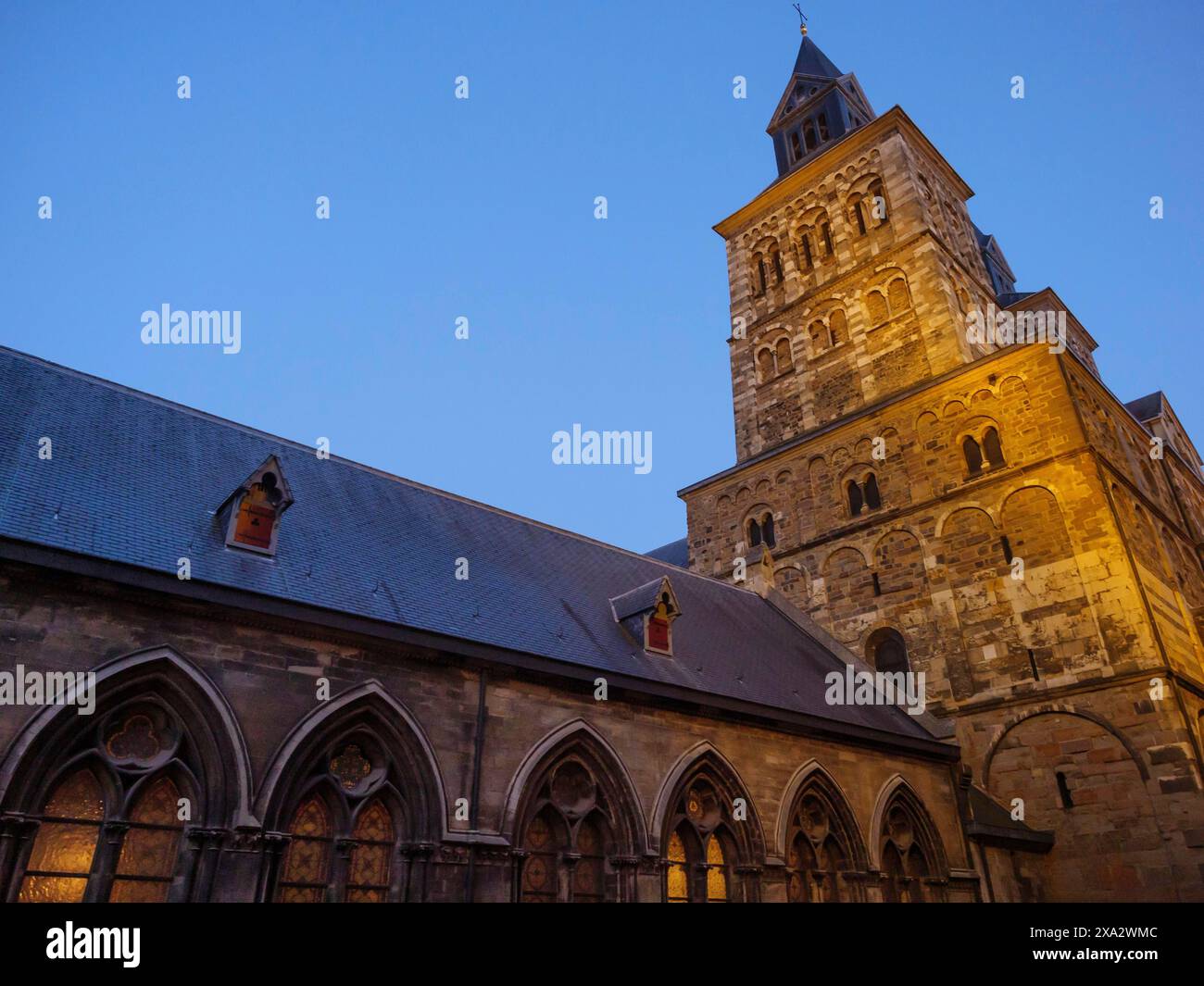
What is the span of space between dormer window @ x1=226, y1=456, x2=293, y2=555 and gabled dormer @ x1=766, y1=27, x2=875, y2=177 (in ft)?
77.9

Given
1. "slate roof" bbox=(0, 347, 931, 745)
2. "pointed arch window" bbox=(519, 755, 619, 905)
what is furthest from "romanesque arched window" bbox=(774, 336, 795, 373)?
"pointed arch window" bbox=(519, 755, 619, 905)

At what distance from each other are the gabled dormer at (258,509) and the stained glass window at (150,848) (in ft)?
10.1

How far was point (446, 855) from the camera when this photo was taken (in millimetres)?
9328

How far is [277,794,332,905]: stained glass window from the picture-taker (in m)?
8.61

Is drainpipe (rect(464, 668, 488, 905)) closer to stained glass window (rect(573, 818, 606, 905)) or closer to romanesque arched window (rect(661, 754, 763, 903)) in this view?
stained glass window (rect(573, 818, 606, 905))

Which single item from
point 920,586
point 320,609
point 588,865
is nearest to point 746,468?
point 920,586

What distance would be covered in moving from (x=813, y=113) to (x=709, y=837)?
2688 centimetres

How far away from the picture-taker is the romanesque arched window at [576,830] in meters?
10.4

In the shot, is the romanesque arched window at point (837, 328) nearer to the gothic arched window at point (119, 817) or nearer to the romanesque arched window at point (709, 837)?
the romanesque arched window at point (709, 837)

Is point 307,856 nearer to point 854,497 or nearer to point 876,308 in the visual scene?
point 854,497

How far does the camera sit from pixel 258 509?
10539 mm

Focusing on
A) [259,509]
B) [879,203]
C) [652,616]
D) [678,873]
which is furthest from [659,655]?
[879,203]

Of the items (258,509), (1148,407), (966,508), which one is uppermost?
(1148,407)
